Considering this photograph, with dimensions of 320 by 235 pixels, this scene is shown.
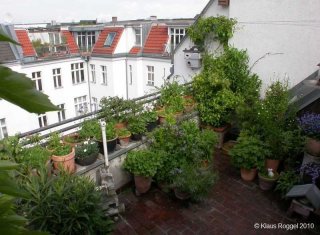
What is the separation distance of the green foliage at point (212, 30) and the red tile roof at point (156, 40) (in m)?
9.27

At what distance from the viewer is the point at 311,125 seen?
4117 millimetres

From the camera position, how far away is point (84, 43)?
18094 millimetres

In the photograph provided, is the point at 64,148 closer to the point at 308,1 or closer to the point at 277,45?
the point at 277,45

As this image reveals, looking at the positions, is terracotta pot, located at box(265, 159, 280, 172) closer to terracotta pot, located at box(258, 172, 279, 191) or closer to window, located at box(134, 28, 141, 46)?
Result: terracotta pot, located at box(258, 172, 279, 191)

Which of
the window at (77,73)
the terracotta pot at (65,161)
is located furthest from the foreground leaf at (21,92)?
the window at (77,73)

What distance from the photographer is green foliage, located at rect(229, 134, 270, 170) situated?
437 cm

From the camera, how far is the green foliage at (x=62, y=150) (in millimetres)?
3540

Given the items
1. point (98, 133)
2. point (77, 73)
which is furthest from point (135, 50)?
point (98, 133)

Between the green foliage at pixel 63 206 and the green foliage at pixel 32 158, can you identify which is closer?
the green foliage at pixel 63 206

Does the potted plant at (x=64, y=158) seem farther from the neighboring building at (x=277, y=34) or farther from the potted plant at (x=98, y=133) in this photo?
the neighboring building at (x=277, y=34)

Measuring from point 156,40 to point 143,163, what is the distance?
13.0 meters

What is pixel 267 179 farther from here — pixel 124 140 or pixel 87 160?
pixel 87 160

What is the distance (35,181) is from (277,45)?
188 inches

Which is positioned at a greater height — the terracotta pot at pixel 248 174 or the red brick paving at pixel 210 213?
the terracotta pot at pixel 248 174
